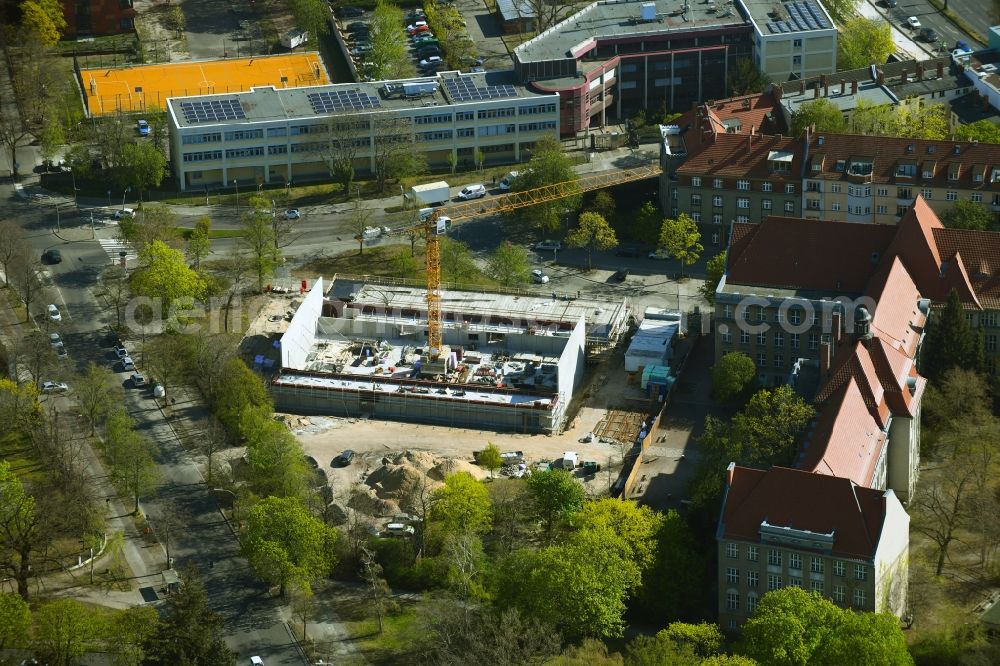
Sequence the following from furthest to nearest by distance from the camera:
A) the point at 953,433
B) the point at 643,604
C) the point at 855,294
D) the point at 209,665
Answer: the point at 855,294 → the point at 953,433 → the point at 643,604 → the point at 209,665

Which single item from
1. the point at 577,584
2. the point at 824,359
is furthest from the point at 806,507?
the point at 824,359

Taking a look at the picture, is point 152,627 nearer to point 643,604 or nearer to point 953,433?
point 643,604

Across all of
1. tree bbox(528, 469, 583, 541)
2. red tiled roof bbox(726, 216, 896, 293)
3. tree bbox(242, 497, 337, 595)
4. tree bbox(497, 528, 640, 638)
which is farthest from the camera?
red tiled roof bbox(726, 216, 896, 293)

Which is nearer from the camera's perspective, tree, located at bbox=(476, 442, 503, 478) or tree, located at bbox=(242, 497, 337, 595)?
tree, located at bbox=(242, 497, 337, 595)

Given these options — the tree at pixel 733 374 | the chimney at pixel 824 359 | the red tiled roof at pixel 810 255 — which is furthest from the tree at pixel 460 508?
the red tiled roof at pixel 810 255

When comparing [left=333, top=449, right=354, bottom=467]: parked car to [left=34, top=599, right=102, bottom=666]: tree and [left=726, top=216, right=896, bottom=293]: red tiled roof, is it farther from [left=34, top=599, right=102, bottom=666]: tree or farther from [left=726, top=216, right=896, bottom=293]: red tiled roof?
[left=726, top=216, right=896, bottom=293]: red tiled roof

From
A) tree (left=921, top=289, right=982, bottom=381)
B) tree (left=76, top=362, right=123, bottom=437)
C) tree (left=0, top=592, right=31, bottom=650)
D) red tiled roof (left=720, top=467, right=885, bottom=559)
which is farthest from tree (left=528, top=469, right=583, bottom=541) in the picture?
tree (left=76, top=362, right=123, bottom=437)

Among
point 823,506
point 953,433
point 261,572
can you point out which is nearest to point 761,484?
point 823,506
